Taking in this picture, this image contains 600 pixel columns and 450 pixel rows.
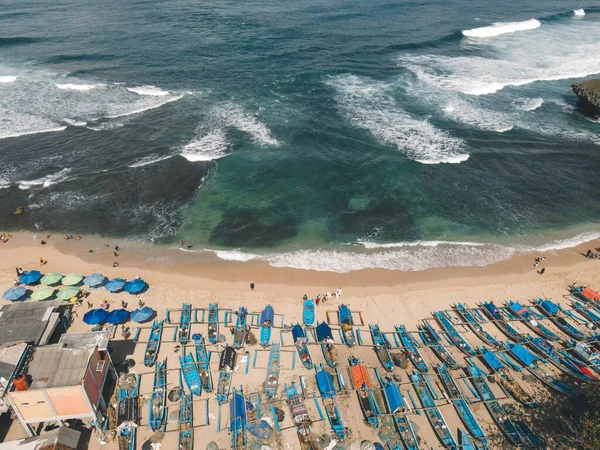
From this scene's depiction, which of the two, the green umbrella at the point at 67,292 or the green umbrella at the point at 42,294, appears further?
the green umbrella at the point at 67,292

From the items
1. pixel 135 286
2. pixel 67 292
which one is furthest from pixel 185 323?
pixel 67 292

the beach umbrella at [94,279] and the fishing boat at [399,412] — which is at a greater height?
the beach umbrella at [94,279]

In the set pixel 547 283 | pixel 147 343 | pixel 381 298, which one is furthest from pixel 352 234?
pixel 147 343

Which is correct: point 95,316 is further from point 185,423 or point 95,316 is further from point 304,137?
point 304,137

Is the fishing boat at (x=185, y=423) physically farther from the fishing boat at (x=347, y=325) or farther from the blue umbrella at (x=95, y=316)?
the fishing boat at (x=347, y=325)

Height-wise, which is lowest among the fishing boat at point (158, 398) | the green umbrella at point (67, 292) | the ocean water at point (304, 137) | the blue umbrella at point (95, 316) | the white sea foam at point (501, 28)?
the fishing boat at point (158, 398)

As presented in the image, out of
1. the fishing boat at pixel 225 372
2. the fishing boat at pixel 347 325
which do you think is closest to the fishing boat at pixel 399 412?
the fishing boat at pixel 347 325

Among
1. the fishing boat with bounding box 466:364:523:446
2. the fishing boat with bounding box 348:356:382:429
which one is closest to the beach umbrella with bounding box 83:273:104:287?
the fishing boat with bounding box 348:356:382:429
